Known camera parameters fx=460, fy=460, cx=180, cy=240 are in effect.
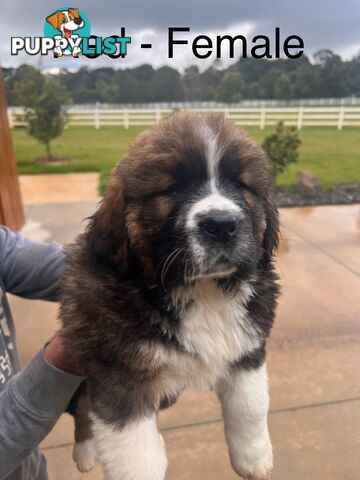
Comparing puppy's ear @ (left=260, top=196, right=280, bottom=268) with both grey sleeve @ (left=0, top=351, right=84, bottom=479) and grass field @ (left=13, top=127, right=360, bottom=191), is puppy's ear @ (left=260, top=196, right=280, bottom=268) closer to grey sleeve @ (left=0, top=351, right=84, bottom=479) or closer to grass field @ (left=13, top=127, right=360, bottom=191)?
grey sleeve @ (left=0, top=351, right=84, bottom=479)

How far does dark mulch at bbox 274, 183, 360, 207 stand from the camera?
970cm

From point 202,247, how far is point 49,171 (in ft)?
44.7

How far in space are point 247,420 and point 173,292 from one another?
2.22ft

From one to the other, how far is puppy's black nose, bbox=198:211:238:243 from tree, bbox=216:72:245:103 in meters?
13.5

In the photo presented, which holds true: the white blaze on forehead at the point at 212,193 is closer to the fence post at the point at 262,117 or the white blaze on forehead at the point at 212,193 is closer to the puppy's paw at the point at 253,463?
the puppy's paw at the point at 253,463

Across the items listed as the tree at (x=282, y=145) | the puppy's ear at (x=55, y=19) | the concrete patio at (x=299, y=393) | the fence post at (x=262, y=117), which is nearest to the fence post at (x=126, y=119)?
the fence post at (x=262, y=117)

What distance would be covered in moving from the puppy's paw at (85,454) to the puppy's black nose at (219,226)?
157 cm

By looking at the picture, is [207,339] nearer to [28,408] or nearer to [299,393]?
[28,408]

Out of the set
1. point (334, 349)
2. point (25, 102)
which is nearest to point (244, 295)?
point (334, 349)

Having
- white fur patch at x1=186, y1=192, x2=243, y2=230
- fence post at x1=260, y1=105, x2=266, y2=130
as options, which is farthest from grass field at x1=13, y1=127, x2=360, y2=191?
white fur patch at x1=186, y1=192, x2=243, y2=230

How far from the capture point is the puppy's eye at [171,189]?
1797mm

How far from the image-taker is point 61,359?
1.96 metres

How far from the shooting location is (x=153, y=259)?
72.8 inches

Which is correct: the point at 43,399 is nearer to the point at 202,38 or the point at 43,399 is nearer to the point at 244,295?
the point at 244,295
